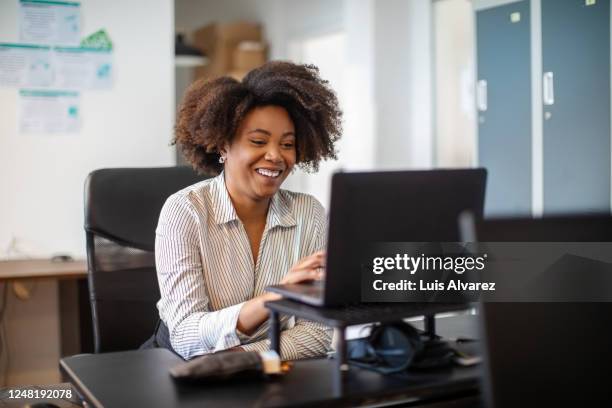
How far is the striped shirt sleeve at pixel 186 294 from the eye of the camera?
1719 mm

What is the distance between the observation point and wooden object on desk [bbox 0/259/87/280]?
9.64 feet

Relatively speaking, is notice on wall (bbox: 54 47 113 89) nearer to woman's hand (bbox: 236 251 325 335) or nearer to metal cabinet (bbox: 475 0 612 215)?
metal cabinet (bbox: 475 0 612 215)

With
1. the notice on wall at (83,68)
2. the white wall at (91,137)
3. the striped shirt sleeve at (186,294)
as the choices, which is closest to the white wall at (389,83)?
the white wall at (91,137)

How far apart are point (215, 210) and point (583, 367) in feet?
3.46

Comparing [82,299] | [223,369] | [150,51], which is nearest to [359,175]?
[223,369]

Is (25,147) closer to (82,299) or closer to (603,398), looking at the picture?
(82,299)

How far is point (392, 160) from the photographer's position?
5.10 m

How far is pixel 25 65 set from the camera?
10.9ft

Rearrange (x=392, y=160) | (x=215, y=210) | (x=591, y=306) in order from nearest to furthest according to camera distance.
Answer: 1. (x=591, y=306)
2. (x=215, y=210)
3. (x=392, y=160)

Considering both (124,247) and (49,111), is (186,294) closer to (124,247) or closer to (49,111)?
(124,247)

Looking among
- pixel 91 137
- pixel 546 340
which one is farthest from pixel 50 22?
pixel 546 340

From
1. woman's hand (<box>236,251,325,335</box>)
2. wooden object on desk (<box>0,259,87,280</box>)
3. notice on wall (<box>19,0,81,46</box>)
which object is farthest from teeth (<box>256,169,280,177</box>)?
notice on wall (<box>19,0,81,46</box>)

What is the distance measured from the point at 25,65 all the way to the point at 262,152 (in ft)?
5.84

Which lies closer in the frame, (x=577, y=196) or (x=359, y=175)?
(x=359, y=175)
